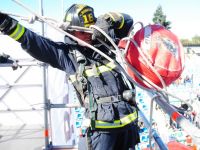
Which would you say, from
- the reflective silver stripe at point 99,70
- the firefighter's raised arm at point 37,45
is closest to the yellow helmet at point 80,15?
the firefighter's raised arm at point 37,45

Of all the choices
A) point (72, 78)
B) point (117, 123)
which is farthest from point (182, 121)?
point (72, 78)

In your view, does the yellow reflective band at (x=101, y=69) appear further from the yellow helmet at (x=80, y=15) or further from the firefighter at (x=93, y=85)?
the yellow helmet at (x=80, y=15)

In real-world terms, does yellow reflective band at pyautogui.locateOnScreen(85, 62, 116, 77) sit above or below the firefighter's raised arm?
below

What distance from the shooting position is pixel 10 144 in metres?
4.91

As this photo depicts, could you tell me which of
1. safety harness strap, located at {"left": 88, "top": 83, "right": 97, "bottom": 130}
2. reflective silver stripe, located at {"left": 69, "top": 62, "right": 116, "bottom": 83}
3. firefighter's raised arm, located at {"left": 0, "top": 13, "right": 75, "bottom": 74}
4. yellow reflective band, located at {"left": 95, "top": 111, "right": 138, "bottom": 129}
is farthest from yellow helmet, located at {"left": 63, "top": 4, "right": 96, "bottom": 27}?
yellow reflective band, located at {"left": 95, "top": 111, "right": 138, "bottom": 129}

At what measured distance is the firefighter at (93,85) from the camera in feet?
7.47

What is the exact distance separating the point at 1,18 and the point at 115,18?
808 mm

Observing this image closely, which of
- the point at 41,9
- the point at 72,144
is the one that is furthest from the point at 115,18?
the point at 72,144

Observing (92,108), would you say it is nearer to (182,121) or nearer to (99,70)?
(99,70)

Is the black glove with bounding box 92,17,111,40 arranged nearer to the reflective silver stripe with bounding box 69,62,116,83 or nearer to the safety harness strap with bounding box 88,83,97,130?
the reflective silver stripe with bounding box 69,62,116,83

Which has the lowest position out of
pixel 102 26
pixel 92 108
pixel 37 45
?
pixel 92 108

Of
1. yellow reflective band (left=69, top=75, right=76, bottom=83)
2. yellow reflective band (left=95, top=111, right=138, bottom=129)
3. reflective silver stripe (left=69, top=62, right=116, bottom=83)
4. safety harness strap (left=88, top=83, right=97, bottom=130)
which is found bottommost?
yellow reflective band (left=95, top=111, right=138, bottom=129)

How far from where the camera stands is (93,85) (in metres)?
2.32

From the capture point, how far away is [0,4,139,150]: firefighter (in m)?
2.28
